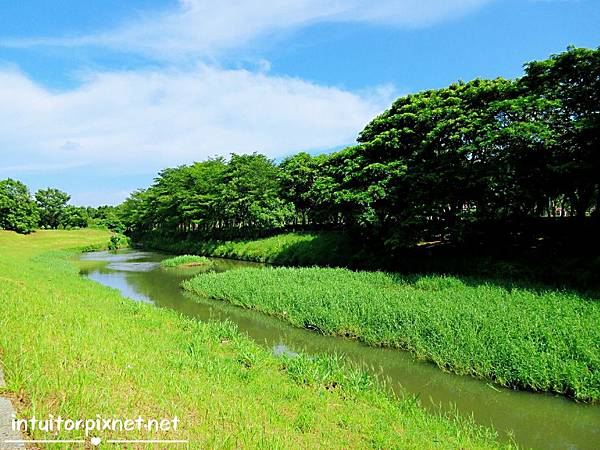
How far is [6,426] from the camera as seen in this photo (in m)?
3.86

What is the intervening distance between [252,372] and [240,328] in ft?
21.2

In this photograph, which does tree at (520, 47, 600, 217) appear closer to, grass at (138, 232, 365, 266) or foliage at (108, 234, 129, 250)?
grass at (138, 232, 365, 266)

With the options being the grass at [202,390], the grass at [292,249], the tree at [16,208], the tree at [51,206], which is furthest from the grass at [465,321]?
the tree at [51,206]

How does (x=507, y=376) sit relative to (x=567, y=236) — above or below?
below

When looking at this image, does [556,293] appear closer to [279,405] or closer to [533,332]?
[533,332]

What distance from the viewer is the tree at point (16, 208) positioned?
60.7 meters

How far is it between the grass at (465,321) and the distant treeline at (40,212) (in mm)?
60965

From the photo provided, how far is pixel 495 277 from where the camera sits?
1666 cm

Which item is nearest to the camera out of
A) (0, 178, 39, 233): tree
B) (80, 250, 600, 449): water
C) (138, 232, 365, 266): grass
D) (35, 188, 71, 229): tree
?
(80, 250, 600, 449): water

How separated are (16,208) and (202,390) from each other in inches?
2835

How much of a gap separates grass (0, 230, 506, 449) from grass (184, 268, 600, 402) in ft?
9.35

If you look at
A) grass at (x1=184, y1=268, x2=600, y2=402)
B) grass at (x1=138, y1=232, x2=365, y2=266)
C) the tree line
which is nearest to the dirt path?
grass at (x1=184, y1=268, x2=600, y2=402)

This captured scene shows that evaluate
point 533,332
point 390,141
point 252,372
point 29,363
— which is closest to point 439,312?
point 533,332

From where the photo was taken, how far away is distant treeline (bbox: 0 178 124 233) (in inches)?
2403
